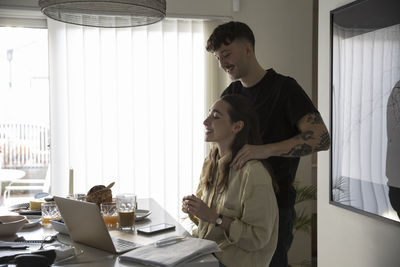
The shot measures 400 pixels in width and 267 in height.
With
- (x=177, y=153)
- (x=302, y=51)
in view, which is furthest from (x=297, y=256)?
(x=302, y=51)

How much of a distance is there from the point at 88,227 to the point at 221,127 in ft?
2.27

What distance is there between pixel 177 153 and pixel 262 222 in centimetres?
234

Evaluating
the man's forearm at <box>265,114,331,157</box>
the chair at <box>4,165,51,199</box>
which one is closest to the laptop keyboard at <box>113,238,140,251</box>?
the man's forearm at <box>265,114,331,157</box>

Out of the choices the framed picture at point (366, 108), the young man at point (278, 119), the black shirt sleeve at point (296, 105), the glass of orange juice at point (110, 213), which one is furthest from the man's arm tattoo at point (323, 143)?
the glass of orange juice at point (110, 213)

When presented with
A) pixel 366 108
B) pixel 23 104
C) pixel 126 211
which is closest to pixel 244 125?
pixel 126 211

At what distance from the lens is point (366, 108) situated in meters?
2.61

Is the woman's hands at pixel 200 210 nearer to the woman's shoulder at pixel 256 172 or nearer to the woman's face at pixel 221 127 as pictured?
the woman's shoulder at pixel 256 172

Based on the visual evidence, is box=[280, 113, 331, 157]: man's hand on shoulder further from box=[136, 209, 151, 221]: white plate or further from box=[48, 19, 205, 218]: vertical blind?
box=[48, 19, 205, 218]: vertical blind

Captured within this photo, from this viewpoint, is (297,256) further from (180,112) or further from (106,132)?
(106,132)

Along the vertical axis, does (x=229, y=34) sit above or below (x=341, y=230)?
above


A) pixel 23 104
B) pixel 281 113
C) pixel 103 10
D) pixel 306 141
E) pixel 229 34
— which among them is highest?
pixel 103 10

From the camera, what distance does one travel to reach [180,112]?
4023 millimetres

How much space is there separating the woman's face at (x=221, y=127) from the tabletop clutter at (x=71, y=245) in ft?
1.42

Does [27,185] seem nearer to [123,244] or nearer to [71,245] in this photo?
[71,245]
